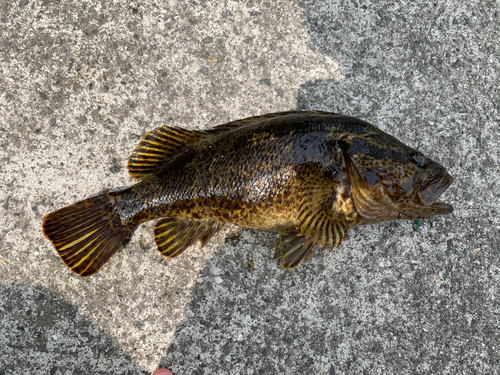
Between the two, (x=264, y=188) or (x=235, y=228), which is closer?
(x=264, y=188)

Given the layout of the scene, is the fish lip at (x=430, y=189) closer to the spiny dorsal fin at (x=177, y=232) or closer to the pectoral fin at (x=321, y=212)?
the pectoral fin at (x=321, y=212)

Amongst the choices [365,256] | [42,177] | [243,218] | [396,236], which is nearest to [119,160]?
[42,177]

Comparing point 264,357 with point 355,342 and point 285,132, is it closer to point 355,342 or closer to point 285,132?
point 355,342

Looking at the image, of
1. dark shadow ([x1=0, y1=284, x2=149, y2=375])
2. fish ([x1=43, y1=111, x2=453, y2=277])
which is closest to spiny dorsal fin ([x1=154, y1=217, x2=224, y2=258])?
fish ([x1=43, y1=111, x2=453, y2=277])

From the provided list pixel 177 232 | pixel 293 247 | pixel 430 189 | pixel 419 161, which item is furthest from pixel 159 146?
pixel 430 189

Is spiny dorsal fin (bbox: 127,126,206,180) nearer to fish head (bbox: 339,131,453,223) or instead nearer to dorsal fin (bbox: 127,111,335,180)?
dorsal fin (bbox: 127,111,335,180)

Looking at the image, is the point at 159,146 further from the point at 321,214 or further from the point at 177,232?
the point at 321,214
